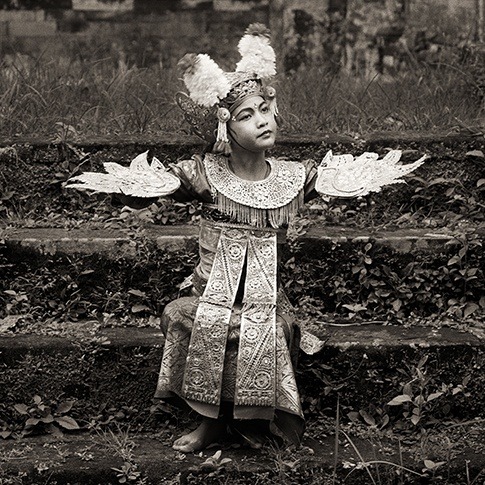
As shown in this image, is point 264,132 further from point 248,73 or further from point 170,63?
point 170,63

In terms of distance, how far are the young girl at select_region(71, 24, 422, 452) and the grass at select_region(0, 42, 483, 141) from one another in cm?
174

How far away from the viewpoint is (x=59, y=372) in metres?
4.49

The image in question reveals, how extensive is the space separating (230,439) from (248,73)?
1428 millimetres

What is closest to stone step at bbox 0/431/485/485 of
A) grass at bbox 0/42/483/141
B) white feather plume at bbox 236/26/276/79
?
white feather plume at bbox 236/26/276/79

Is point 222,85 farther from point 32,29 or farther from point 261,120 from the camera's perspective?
point 32,29

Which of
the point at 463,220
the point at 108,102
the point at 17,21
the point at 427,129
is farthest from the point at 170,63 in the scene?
the point at 463,220

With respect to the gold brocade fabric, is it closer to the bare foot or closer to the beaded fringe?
the beaded fringe

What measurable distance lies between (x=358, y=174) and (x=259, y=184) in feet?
1.27

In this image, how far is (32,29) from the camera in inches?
361

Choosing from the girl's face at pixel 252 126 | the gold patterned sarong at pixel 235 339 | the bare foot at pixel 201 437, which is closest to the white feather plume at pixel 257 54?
the girl's face at pixel 252 126

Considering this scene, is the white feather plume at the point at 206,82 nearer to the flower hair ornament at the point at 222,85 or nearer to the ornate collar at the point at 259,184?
the flower hair ornament at the point at 222,85

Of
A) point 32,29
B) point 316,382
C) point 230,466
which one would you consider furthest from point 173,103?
point 32,29

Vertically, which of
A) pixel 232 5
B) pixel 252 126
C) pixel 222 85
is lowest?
pixel 232 5

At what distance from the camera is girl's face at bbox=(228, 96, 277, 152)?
13.4 feet
